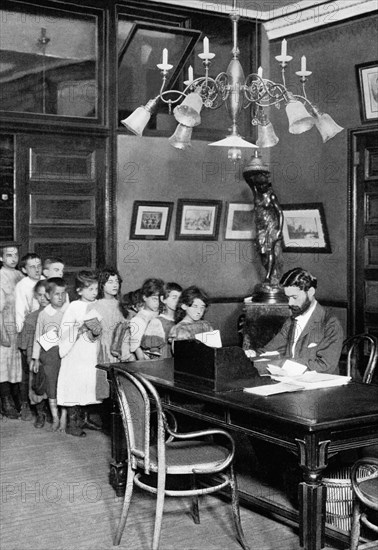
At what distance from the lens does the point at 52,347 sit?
7566mm

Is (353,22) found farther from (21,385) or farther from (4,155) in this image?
(21,385)

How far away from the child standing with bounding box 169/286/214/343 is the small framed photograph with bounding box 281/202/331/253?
8.49 ft

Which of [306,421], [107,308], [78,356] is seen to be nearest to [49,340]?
[78,356]

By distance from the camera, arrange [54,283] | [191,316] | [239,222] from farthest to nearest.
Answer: [239,222] → [54,283] → [191,316]

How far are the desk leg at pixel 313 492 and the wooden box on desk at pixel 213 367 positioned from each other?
907mm

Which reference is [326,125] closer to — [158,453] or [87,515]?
[158,453]

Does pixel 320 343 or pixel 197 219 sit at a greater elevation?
pixel 197 219

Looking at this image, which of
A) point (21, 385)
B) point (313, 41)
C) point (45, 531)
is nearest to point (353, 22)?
point (313, 41)

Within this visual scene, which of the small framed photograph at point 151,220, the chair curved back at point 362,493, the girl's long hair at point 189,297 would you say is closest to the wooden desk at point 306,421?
the chair curved back at point 362,493

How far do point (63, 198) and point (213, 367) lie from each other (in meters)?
4.42

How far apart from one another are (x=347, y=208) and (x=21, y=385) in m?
3.80

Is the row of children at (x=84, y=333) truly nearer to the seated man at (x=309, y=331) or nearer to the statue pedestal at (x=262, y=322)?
the seated man at (x=309, y=331)

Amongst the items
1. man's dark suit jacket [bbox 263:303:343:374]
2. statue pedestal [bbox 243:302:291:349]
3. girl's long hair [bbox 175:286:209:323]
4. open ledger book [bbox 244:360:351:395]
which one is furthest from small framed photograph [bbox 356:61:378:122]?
open ledger book [bbox 244:360:351:395]

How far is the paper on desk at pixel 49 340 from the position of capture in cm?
756
